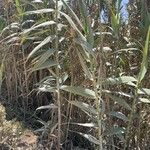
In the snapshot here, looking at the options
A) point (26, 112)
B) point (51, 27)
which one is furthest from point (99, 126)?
point (26, 112)

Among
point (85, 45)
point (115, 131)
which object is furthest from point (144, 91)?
point (85, 45)

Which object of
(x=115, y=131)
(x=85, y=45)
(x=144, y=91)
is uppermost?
(x=85, y=45)

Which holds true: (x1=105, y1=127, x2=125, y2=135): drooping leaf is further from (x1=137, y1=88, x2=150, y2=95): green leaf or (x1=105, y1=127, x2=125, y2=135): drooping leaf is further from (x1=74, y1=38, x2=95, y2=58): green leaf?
(x1=74, y1=38, x2=95, y2=58): green leaf

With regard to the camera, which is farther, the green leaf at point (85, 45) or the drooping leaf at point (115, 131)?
the drooping leaf at point (115, 131)

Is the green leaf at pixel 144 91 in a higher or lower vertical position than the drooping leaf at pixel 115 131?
higher

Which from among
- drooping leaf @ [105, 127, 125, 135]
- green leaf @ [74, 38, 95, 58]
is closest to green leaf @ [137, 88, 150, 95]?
drooping leaf @ [105, 127, 125, 135]

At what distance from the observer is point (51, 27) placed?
2904mm

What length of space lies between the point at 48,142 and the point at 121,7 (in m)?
0.91

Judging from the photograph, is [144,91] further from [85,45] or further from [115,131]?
[85,45]

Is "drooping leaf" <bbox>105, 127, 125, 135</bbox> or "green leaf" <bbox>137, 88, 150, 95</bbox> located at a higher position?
"green leaf" <bbox>137, 88, 150, 95</bbox>

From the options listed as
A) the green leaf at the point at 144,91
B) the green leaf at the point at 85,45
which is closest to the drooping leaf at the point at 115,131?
the green leaf at the point at 144,91

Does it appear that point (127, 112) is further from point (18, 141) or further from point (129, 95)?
point (18, 141)

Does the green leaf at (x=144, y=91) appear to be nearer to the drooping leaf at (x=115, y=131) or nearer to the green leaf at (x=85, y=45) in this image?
the drooping leaf at (x=115, y=131)

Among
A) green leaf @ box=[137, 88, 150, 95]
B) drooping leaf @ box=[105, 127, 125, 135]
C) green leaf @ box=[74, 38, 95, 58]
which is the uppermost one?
green leaf @ box=[74, 38, 95, 58]
